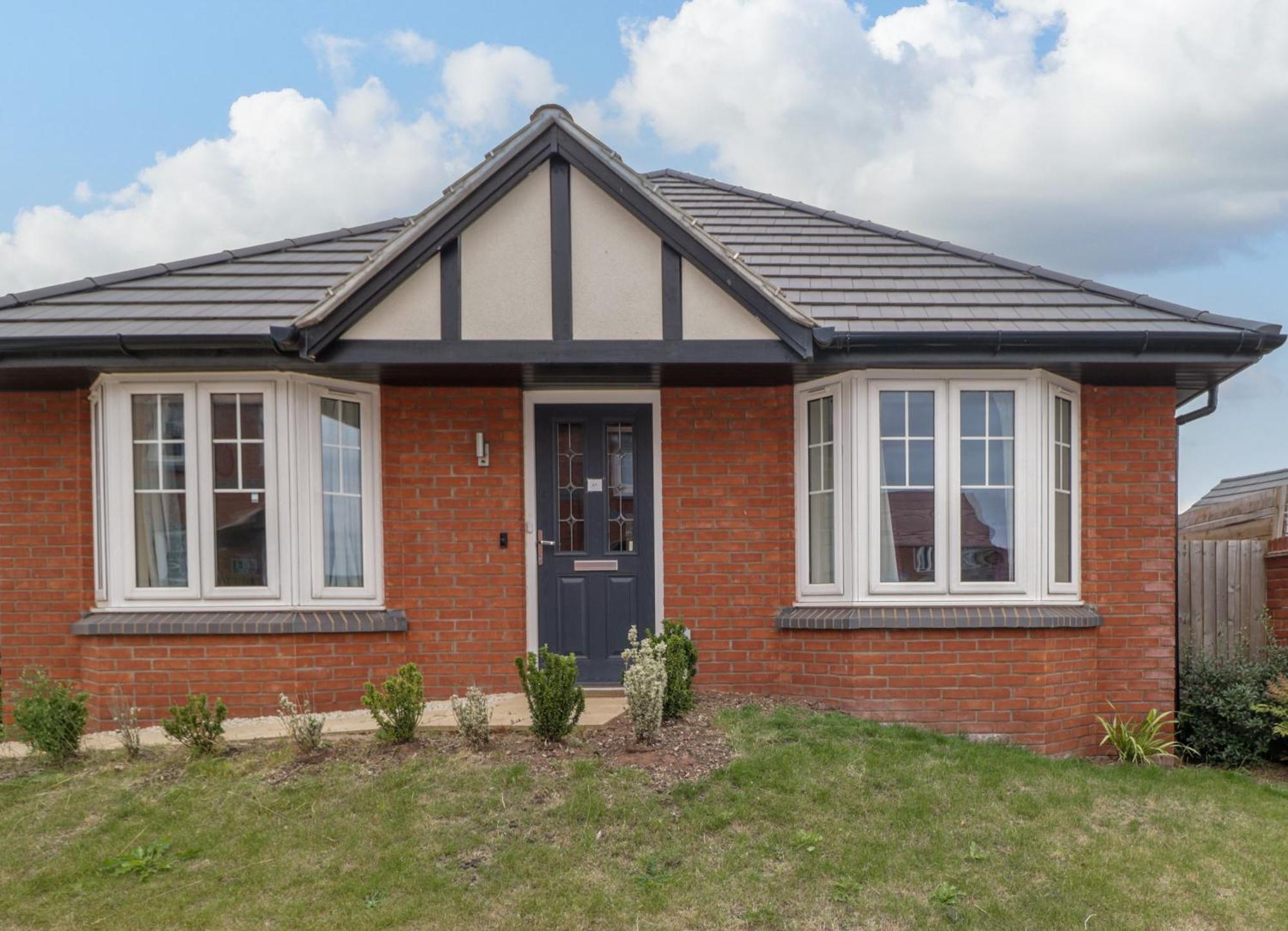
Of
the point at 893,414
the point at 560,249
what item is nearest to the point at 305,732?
the point at 560,249

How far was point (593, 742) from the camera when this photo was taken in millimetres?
6195

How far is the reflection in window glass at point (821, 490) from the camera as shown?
766 cm

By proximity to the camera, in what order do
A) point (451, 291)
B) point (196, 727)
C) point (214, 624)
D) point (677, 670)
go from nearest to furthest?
Answer: point (196, 727)
point (677, 670)
point (451, 291)
point (214, 624)

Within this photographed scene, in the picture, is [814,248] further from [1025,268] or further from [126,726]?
[126,726]

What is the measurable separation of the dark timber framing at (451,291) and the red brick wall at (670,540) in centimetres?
123

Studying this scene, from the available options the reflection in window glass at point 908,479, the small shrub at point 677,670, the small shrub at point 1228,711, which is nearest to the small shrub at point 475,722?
the small shrub at point 677,670

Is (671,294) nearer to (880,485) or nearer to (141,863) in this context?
(880,485)

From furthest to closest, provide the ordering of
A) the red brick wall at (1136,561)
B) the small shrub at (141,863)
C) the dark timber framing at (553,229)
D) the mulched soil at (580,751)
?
the red brick wall at (1136,561) < the dark timber framing at (553,229) < the mulched soil at (580,751) < the small shrub at (141,863)

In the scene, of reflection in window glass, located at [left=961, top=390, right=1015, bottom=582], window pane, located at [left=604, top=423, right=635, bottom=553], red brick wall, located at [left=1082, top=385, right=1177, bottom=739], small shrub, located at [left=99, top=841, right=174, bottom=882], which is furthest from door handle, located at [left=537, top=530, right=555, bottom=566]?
red brick wall, located at [left=1082, top=385, right=1177, bottom=739]

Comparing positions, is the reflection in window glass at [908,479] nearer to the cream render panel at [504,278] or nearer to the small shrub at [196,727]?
the cream render panel at [504,278]

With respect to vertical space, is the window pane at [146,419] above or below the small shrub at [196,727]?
above

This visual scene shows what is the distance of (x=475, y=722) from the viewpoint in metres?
6.12

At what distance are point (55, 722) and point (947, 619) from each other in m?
6.50

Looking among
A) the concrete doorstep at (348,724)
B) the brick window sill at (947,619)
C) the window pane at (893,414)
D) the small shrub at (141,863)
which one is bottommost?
the small shrub at (141,863)
